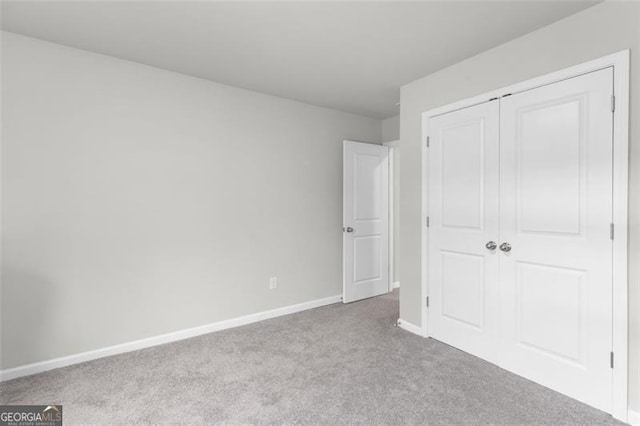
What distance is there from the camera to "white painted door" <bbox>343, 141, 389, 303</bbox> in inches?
159

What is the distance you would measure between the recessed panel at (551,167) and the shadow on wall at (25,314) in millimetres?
3601

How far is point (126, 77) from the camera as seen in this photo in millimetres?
2709

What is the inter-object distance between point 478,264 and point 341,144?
2268 mm

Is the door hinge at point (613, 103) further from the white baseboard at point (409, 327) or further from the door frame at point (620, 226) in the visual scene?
the white baseboard at point (409, 327)

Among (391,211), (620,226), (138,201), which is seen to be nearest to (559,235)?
(620,226)

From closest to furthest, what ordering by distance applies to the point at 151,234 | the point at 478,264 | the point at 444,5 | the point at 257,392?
the point at 444,5 → the point at 257,392 → the point at 478,264 → the point at 151,234

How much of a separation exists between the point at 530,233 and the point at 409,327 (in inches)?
57.8

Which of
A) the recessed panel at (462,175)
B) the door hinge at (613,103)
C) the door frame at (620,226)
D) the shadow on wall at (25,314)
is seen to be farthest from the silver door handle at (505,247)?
the shadow on wall at (25,314)

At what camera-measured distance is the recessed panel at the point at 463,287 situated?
2590 mm

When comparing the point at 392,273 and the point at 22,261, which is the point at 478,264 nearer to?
the point at 392,273

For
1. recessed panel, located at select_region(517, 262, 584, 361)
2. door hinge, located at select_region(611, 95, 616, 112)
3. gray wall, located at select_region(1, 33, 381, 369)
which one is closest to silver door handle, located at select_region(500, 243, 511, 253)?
recessed panel, located at select_region(517, 262, 584, 361)

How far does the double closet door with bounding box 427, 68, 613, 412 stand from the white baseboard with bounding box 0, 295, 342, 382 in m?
1.58

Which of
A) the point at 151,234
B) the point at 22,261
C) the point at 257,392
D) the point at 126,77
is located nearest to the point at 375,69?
the point at 126,77

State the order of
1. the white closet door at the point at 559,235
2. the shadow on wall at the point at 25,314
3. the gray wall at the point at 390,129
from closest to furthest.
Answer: the white closet door at the point at 559,235, the shadow on wall at the point at 25,314, the gray wall at the point at 390,129
